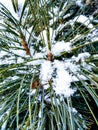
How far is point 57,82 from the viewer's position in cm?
70

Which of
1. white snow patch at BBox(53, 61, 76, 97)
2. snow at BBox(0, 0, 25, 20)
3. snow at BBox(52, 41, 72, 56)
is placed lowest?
white snow patch at BBox(53, 61, 76, 97)

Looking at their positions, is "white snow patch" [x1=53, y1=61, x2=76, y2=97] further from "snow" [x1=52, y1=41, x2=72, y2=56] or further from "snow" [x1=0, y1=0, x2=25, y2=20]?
"snow" [x1=0, y1=0, x2=25, y2=20]

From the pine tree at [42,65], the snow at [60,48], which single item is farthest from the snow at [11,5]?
the snow at [60,48]

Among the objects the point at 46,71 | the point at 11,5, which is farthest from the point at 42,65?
the point at 11,5

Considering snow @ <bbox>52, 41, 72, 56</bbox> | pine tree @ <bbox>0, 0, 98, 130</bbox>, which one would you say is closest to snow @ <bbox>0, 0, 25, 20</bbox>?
pine tree @ <bbox>0, 0, 98, 130</bbox>

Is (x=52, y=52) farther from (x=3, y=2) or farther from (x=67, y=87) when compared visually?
(x=3, y=2)

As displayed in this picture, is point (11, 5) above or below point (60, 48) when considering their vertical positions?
above

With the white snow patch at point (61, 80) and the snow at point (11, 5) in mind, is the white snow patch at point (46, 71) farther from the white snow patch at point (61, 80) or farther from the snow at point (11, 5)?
the snow at point (11, 5)

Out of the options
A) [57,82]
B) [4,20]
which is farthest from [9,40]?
[57,82]

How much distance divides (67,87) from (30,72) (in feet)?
0.36

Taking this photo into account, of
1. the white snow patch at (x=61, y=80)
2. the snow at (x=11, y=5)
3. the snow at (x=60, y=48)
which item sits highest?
the snow at (x=11, y=5)

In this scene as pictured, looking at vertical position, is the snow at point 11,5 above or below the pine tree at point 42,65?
above

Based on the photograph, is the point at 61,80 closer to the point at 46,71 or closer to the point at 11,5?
the point at 46,71

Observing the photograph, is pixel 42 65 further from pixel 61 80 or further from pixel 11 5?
pixel 11 5
